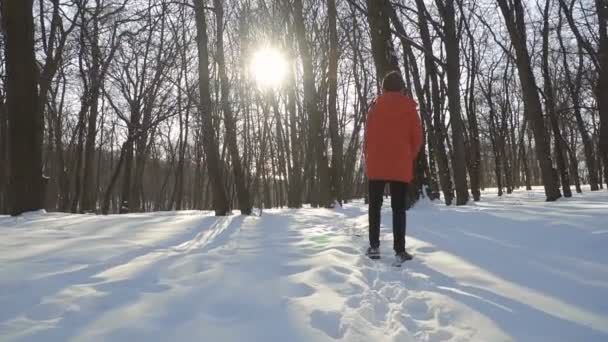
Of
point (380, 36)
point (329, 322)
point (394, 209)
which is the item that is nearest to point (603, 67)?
point (380, 36)

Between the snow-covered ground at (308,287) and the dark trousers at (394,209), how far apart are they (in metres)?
0.30

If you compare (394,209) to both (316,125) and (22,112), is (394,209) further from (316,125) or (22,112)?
(316,125)

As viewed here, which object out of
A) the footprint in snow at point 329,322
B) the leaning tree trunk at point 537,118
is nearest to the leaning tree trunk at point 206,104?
the footprint in snow at point 329,322

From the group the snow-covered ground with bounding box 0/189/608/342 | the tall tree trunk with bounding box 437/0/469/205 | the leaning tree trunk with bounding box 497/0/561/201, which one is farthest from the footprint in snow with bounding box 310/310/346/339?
the leaning tree trunk with bounding box 497/0/561/201

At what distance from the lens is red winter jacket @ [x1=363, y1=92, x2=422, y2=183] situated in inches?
168

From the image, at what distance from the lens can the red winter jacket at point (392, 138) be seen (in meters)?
4.27

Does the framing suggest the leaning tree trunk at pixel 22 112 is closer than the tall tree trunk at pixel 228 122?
Yes

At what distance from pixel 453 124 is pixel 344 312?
8.93 metres

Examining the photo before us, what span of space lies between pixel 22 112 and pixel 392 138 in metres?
6.96

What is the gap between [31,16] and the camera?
808 cm

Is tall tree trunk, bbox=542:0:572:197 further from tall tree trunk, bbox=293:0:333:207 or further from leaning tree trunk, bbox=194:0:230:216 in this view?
leaning tree trunk, bbox=194:0:230:216

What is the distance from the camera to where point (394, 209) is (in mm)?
4293

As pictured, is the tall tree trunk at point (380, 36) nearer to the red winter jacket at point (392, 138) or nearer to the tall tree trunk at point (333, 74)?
the red winter jacket at point (392, 138)

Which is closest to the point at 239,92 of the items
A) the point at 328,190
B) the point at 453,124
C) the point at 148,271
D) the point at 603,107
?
the point at 328,190
